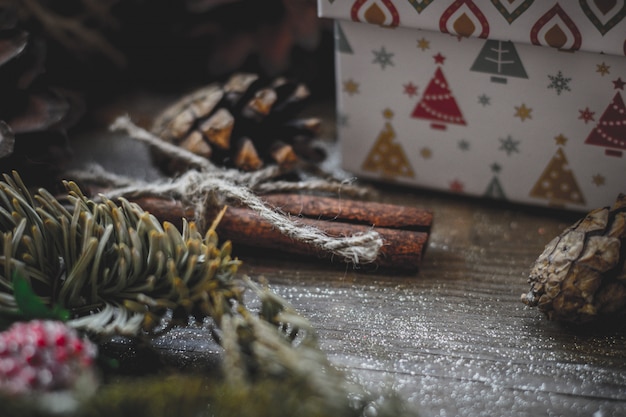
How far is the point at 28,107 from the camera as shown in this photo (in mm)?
727

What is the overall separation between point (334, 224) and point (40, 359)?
1.14ft

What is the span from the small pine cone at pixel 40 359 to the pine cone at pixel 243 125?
0.36 metres

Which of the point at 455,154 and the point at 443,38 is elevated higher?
the point at 443,38

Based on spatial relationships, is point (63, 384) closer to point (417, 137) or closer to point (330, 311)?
point (330, 311)

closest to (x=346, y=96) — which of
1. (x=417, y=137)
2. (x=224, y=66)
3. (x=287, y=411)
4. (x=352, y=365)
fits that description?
(x=417, y=137)

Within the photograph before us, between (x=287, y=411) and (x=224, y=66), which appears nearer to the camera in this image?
(x=287, y=411)

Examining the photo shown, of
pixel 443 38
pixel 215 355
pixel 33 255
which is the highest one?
pixel 443 38

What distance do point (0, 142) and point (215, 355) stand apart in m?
0.29

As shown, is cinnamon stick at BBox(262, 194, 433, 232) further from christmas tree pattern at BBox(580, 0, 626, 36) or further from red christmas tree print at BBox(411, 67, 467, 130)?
christmas tree pattern at BBox(580, 0, 626, 36)

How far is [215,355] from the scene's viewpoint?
2.00 ft

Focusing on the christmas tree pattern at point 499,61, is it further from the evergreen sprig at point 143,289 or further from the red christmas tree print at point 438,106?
the evergreen sprig at point 143,289

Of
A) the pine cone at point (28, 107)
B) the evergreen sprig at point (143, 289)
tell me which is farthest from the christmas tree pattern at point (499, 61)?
the pine cone at point (28, 107)

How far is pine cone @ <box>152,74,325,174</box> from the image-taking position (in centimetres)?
78

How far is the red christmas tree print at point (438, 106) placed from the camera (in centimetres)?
74
